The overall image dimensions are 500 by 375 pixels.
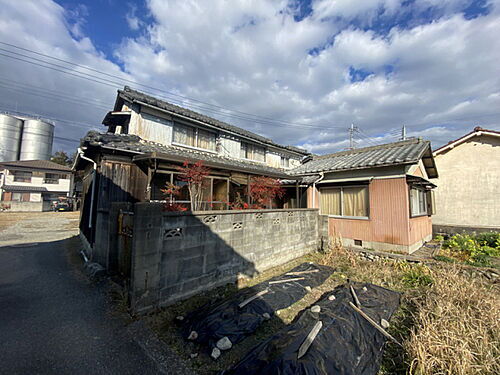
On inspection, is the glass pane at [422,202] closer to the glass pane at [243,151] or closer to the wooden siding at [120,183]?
the glass pane at [243,151]

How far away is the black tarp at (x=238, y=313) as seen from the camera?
321cm

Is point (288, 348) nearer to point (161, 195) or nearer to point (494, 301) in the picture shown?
point (494, 301)

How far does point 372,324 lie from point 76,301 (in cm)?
598

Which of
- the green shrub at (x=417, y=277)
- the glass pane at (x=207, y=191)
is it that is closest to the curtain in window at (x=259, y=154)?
the glass pane at (x=207, y=191)

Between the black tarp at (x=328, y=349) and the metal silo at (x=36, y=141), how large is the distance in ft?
184

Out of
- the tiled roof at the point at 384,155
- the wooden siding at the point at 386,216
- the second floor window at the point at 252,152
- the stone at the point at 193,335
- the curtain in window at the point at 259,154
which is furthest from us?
the curtain in window at the point at 259,154

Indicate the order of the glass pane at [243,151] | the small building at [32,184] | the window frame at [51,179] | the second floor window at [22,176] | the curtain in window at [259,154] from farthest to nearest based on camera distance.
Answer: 1. the window frame at [51,179]
2. the second floor window at [22,176]
3. the small building at [32,184]
4. the curtain in window at [259,154]
5. the glass pane at [243,151]

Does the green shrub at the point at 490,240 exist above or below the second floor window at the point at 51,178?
below

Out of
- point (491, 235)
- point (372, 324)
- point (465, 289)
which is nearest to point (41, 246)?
point (372, 324)

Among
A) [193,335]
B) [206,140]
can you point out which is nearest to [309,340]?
[193,335]

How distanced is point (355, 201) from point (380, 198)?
0.98 meters

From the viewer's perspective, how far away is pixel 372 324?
3391 mm

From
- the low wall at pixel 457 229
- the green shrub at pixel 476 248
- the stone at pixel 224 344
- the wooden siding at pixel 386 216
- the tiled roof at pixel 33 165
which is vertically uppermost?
the tiled roof at pixel 33 165

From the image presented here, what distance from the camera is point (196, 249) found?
4.59m
